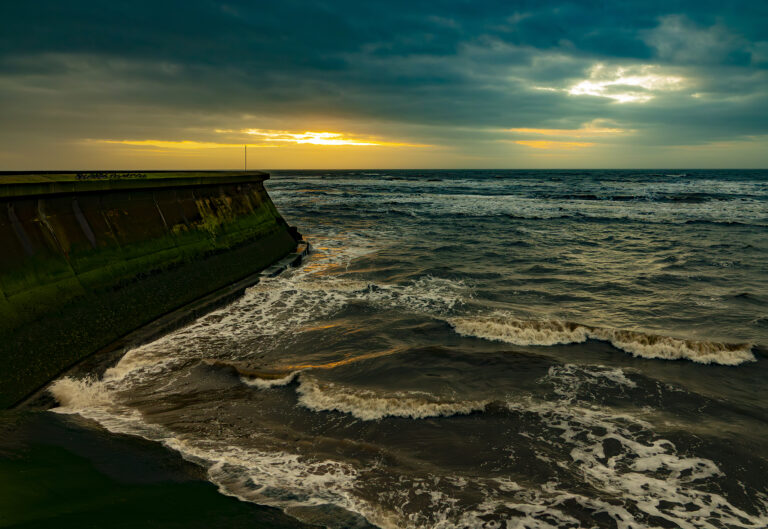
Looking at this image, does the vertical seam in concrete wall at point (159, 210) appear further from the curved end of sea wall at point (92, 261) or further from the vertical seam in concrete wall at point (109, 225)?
the vertical seam in concrete wall at point (109, 225)

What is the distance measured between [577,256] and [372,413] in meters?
15.4

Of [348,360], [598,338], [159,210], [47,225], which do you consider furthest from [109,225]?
[598,338]

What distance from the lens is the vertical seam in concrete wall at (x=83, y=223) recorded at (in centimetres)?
785

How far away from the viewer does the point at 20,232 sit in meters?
6.59

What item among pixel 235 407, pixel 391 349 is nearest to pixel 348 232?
pixel 391 349

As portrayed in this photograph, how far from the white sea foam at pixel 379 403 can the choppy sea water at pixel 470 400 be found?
32mm

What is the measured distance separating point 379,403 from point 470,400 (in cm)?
143

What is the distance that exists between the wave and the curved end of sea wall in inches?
265

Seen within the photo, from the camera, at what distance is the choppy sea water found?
4.34 meters

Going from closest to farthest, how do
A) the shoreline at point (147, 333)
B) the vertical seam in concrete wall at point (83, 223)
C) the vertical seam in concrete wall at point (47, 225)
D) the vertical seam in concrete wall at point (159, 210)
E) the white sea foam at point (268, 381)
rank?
the shoreline at point (147, 333), the white sea foam at point (268, 381), the vertical seam in concrete wall at point (47, 225), the vertical seam in concrete wall at point (83, 223), the vertical seam in concrete wall at point (159, 210)

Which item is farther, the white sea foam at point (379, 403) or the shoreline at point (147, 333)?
the white sea foam at point (379, 403)

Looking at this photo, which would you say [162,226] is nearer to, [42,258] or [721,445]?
[42,258]

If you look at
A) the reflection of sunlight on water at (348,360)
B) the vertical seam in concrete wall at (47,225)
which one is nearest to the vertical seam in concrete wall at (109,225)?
the vertical seam in concrete wall at (47,225)

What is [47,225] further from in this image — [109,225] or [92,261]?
[109,225]
